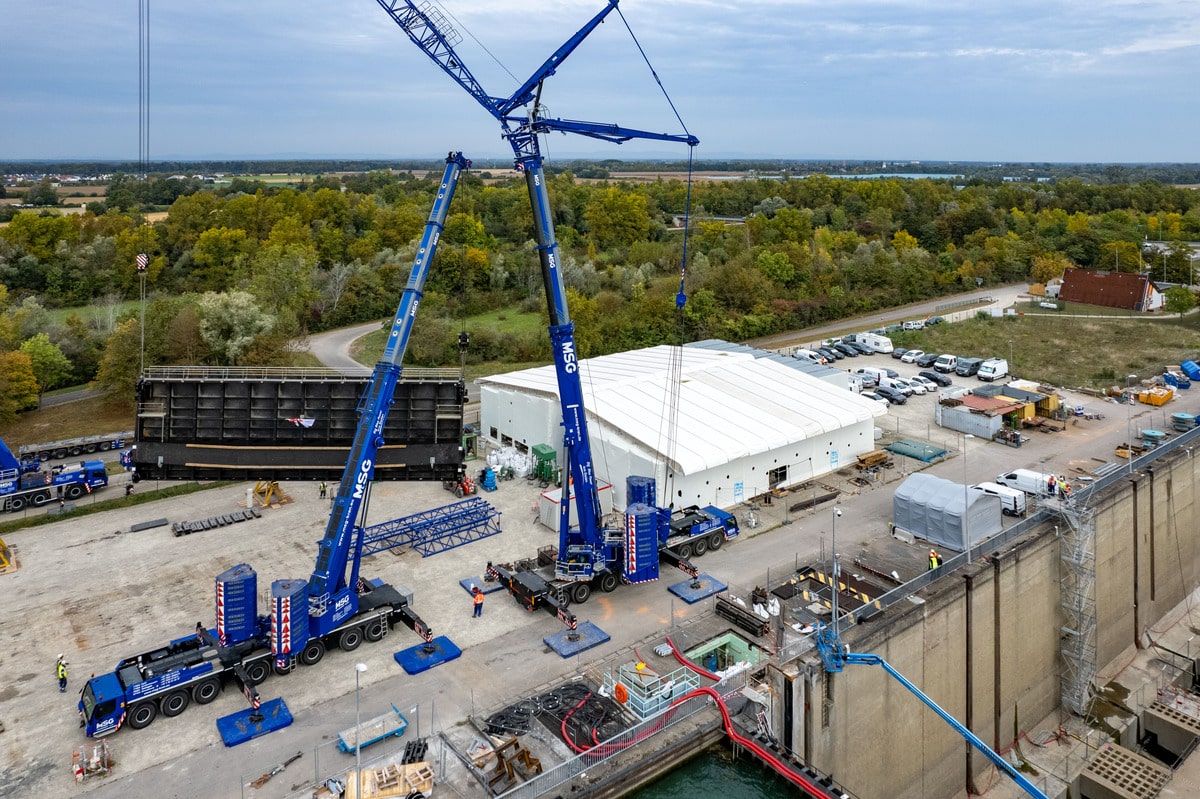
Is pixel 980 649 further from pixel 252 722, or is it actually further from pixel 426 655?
pixel 252 722

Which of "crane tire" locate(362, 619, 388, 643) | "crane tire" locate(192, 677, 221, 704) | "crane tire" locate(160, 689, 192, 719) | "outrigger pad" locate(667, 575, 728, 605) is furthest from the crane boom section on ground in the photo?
"outrigger pad" locate(667, 575, 728, 605)

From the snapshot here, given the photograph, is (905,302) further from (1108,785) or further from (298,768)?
(298,768)

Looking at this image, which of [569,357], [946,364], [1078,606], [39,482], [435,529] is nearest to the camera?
[569,357]

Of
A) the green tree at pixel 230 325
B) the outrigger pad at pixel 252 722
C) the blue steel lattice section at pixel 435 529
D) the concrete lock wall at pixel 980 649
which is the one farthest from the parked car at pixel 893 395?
the green tree at pixel 230 325

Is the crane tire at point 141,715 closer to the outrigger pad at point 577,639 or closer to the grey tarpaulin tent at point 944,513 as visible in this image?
the outrigger pad at point 577,639

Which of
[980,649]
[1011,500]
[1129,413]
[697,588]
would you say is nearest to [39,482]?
[697,588]

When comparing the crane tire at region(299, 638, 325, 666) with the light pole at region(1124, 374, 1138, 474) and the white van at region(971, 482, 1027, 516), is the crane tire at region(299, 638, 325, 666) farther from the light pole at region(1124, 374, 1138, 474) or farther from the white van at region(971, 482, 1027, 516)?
the light pole at region(1124, 374, 1138, 474)
